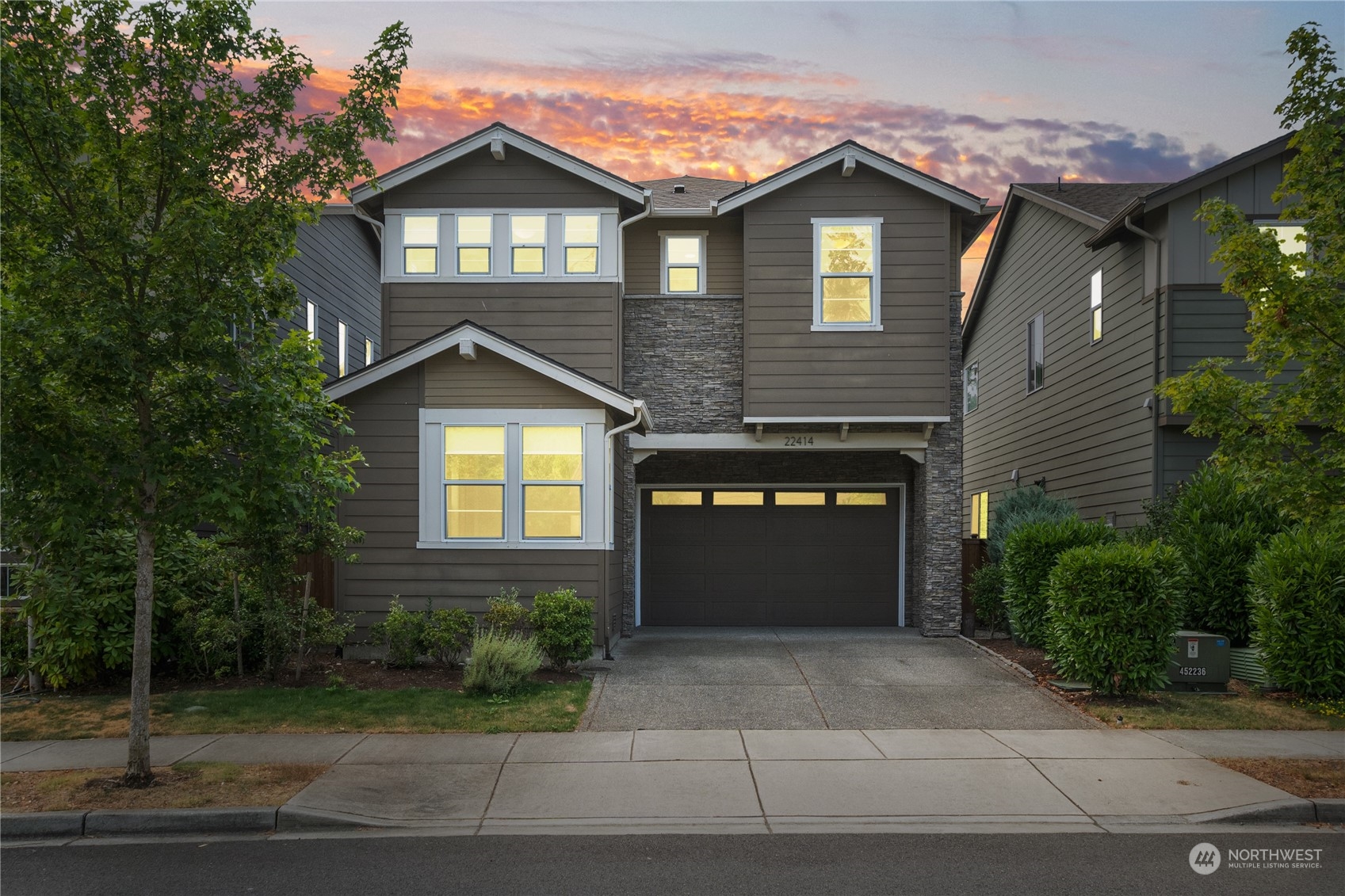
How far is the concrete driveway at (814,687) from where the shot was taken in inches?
403

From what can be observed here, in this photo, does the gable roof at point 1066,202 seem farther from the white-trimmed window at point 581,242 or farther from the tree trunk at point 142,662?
the tree trunk at point 142,662

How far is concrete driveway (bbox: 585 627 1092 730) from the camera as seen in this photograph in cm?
1023

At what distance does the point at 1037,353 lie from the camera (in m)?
20.6

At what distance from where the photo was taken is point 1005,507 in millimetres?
16156

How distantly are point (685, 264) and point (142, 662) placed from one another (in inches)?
441

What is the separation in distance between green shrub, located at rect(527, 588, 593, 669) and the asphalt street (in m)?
5.48

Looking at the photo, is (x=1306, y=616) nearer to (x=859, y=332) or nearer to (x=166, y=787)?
(x=859, y=332)

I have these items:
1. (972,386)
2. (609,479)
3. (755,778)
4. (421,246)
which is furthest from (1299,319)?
(972,386)

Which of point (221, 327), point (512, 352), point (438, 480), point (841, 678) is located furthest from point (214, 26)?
point (841, 678)

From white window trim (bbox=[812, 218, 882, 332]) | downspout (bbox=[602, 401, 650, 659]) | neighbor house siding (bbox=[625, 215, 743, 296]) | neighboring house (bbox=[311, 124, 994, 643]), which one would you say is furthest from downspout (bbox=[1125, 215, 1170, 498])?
downspout (bbox=[602, 401, 650, 659])

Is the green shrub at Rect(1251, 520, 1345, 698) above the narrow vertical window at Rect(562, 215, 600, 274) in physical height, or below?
below

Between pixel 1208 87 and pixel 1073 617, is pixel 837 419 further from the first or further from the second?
pixel 1208 87

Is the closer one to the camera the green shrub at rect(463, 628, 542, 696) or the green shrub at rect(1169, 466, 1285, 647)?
the green shrub at rect(463, 628, 542, 696)

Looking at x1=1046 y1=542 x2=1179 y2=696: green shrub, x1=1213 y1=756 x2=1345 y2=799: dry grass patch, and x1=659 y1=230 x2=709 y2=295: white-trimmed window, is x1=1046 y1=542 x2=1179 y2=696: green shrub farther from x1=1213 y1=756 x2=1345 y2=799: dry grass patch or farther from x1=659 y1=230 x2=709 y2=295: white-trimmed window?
x1=659 y1=230 x2=709 y2=295: white-trimmed window
